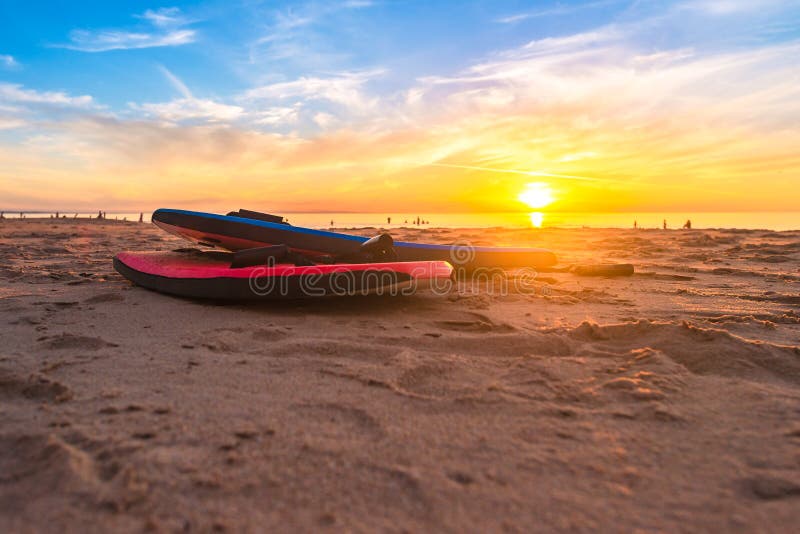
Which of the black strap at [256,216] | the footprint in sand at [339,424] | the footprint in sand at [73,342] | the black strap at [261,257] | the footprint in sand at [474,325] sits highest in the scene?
the black strap at [256,216]

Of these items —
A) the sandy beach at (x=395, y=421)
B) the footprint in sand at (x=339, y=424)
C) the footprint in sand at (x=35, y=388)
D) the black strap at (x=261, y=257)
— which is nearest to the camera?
the sandy beach at (x=395, y=421)

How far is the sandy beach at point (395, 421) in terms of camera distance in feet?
3.81

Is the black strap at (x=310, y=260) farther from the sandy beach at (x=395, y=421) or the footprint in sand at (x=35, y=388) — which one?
the footprint in sand at (x=35, y=388)

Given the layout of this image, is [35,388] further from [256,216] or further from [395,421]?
[256,216]

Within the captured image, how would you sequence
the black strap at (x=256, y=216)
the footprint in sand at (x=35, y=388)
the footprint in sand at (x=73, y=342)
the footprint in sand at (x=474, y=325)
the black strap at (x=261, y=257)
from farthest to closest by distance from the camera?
the black strap at (x=256, y=216), the black strap at (x=261, y=257), the footprint in sand at (x=474, y=325), the footprint in sand at (x=73, y=342), the footprint in sand at (x=35, y=388)

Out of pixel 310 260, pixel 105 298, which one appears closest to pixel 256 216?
pixel 310 260

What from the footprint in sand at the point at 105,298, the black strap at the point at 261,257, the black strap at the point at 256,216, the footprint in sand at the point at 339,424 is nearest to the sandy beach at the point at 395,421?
the footprint in sand at the point at 339,424

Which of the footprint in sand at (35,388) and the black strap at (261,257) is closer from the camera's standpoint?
the footprint in sand at (35,388)

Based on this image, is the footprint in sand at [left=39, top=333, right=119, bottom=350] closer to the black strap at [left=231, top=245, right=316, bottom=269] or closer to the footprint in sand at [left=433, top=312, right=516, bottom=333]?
the black strap at [left=231, top=245, right=316, bottom=269]

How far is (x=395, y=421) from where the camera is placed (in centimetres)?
161

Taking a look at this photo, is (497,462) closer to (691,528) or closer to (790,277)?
(691,528)

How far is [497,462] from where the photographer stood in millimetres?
1371

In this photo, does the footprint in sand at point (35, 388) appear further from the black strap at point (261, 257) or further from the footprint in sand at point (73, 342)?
the black strap at point (261, 257)

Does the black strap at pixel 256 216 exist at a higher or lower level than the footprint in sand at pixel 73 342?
higher
